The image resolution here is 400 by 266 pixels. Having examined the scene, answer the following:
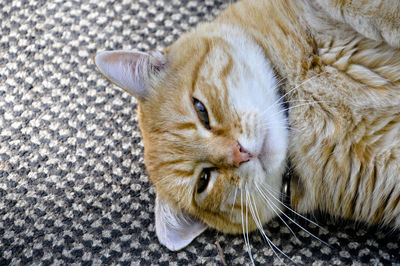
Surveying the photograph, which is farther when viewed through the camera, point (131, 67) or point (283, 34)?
point (131, 67)

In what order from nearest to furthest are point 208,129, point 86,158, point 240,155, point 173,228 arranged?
point 240,155 < point 208,129 < point 173,228 < point 86,158

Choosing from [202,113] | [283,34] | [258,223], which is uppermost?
[283,34]

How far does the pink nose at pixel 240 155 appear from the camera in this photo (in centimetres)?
127

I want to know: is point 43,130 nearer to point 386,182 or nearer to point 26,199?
point 26,199

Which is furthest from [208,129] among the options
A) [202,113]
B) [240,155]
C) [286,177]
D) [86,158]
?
[86,158]

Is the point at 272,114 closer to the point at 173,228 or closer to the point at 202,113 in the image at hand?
the point at 202,113

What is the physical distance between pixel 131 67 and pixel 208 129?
1.24ft

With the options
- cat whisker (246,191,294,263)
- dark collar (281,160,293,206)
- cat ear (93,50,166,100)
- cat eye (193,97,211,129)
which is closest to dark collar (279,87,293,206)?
dark collar (281,160,293,206)

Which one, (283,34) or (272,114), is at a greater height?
(283,34)

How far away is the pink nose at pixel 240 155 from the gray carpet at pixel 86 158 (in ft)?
1.25

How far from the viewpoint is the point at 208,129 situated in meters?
1.38

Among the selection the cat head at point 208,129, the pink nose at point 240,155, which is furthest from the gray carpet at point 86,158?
the pink nose at point 240,155

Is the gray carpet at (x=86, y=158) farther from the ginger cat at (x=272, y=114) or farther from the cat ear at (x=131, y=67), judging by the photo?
the cat ear at (x=131, y=67)

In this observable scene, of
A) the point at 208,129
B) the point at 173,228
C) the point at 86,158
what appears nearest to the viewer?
the point at 208,129
